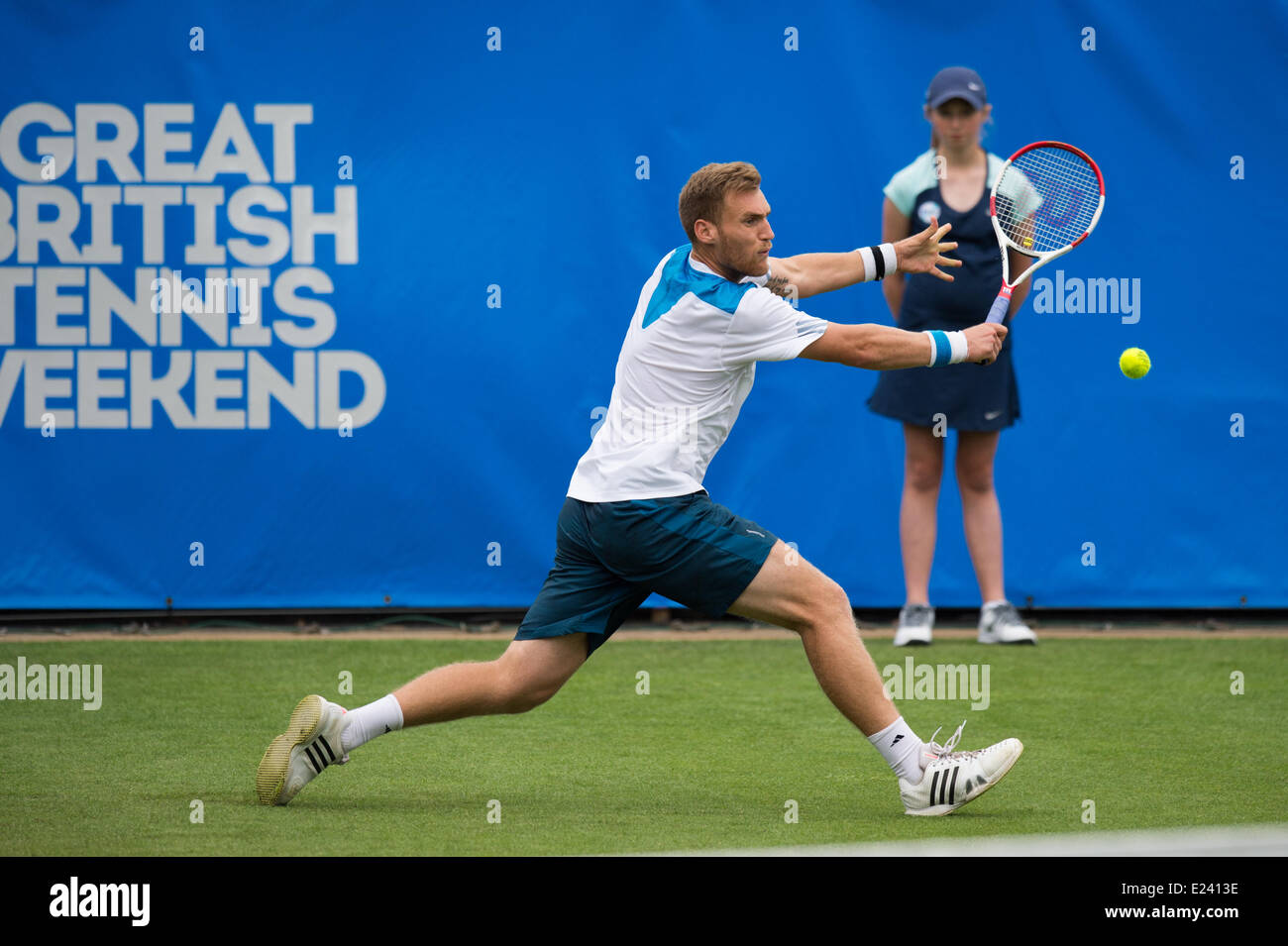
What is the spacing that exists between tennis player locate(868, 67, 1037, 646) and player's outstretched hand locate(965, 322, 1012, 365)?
96.4 inches

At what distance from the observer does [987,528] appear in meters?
7.07

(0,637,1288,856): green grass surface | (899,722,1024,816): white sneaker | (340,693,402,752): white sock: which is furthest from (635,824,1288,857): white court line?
(340,693,402,752): white sock

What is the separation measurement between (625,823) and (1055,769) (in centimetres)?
139

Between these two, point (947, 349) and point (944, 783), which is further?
point (947, 349)

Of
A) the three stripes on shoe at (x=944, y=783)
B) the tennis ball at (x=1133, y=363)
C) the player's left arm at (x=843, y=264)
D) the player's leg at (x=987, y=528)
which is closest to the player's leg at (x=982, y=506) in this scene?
the player's leg at (x=987, y=528)

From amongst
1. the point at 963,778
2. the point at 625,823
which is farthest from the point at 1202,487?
the point at 625,823

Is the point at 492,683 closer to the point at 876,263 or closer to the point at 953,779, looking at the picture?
the point at 953,779

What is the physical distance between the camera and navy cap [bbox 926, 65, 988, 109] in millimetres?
6770

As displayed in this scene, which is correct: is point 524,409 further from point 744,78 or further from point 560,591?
point 560,591

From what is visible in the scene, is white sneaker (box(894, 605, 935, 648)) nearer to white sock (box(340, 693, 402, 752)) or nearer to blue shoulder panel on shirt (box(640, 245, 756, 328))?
blue shoulder panel on shirt (box(640, 245, 756, 328))

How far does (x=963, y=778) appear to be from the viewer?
4.35 metres

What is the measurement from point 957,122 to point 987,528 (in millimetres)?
1617

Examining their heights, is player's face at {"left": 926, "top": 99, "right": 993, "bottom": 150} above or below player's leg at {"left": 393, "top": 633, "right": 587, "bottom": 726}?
above

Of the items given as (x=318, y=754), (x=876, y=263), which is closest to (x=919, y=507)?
(x=876, y=263)
